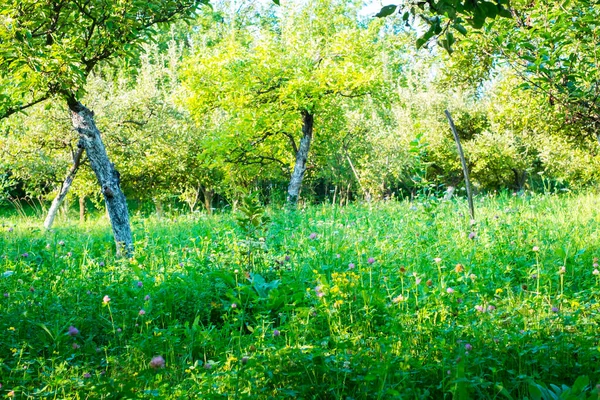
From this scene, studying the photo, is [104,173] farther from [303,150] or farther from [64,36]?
[303,150]

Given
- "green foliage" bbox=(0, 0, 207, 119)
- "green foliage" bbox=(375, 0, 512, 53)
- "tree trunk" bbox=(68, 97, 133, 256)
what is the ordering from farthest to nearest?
"tree trunk" bbox=(68, 97, 133, 256) < "green foliage" bbox=(0, 0, 207, 119) < "green foliage" bbox=(375, 0, 512, 53)

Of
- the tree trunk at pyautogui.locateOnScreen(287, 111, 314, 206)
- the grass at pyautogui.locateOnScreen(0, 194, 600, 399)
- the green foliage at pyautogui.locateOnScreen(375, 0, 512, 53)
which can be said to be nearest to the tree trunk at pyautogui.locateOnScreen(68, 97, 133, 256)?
the grass at pyautogui.locateOnScreen(0, 194, 600, 399)

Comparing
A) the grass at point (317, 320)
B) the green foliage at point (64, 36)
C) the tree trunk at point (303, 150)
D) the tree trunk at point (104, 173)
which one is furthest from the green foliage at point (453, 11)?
the tree trunk at point (303, 150)

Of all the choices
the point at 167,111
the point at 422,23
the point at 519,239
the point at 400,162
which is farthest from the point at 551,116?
the point at 400,162

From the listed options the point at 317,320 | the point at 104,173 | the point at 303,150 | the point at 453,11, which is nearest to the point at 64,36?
the point at 104,173

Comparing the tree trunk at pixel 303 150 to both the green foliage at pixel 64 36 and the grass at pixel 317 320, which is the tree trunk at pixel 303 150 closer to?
the green foliage at pixel 64 36

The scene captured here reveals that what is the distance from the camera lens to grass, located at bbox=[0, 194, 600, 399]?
3189 millimetres

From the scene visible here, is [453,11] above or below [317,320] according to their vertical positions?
above

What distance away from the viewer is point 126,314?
14.8 ft

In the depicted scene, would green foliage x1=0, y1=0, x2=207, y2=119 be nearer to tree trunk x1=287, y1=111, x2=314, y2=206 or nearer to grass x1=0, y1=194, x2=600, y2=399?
grass x1=0, y1=194, x2=600, y2=399

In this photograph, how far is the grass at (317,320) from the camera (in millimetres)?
3189

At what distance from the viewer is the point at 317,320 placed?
434cm

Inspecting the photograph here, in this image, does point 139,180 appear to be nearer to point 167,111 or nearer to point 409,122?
point 167,111

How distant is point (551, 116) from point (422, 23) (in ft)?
26.0
